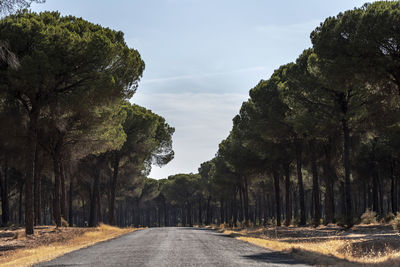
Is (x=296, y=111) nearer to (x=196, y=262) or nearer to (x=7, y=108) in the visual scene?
(x=7, y=108)

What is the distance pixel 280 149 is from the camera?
42656mm

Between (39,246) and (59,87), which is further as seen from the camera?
(59,87)

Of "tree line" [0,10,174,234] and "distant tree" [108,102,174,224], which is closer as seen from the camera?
"tree line" [0,10,174,234]

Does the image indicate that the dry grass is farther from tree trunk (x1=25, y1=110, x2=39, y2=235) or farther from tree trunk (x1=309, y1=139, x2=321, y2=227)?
tree trunk (x1=309, y1=139, x2=321, y2=227)

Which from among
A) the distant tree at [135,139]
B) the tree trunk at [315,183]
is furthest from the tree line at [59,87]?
the tree trunk at [315,183]

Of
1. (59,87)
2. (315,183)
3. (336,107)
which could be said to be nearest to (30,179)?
(59,87)

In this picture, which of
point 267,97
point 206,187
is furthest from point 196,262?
point 206,187

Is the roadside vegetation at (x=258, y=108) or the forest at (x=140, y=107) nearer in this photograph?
the roadside vegetation at (x=258, y=108)

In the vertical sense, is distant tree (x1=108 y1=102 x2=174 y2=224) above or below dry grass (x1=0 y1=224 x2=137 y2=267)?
above

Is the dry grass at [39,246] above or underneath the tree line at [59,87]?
underneath

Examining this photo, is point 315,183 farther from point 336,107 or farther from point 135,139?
point 135,139

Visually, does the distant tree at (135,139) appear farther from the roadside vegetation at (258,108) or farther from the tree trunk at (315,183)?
the tree trunk at (315,183)

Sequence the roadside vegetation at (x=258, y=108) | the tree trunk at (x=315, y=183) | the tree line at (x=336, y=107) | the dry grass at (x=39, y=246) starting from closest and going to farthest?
the dry grass at (x=39, y=246), the roadside vegetation at (x=258, y=108), the tree line at (x=336, y=107), the tree trunk at (x=315, y=183)

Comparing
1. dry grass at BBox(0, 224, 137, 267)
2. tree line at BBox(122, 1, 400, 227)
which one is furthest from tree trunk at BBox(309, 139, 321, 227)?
dry grass at BBox(0, 224, 137, 267)
